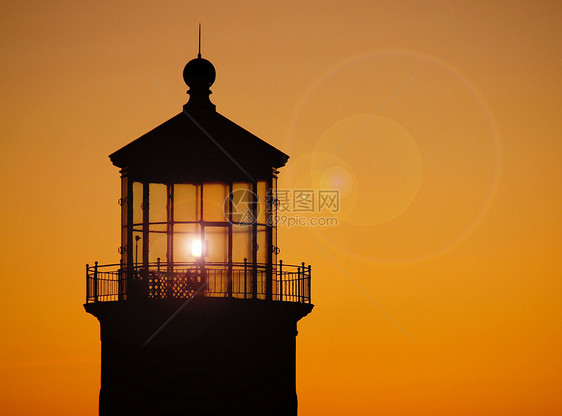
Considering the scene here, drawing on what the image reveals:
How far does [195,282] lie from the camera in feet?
81.1

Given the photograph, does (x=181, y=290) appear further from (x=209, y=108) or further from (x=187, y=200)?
(x=209, y=108)

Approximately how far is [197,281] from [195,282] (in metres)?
0.06

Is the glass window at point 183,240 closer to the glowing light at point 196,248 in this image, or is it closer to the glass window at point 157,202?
the glowing light at point 196,248

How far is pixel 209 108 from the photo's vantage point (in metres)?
26.1

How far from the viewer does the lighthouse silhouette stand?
24859 mm

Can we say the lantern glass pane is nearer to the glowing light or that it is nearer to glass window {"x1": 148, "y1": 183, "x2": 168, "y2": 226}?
glass window {"x1": 148, "y1": 183, "x2": 168, "y2": 226}

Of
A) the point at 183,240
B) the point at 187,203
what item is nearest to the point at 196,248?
the point at 183,240

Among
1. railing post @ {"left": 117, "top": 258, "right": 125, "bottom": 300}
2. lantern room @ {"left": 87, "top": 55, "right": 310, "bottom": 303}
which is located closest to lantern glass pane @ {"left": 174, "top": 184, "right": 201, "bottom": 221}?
lantern room @ {"left": 87, "top": 55, "right": 310, "bottom": 303}

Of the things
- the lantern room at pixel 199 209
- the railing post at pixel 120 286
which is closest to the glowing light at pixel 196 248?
the lantern room at pixel 199 209

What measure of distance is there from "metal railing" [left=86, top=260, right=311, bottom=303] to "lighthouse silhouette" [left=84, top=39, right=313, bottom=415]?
3 centimetres

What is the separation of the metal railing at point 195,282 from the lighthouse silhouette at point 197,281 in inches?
1.1

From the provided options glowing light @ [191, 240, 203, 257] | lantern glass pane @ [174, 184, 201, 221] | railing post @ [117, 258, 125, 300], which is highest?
lantern glass pane @ [174, 184, 201, 221]

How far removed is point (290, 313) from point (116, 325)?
4.23m

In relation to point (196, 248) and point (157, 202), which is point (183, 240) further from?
point (157, 202)
